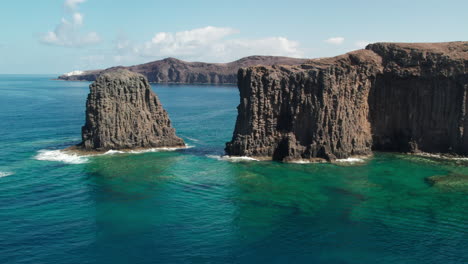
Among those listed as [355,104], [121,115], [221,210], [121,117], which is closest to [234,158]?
[121,117]

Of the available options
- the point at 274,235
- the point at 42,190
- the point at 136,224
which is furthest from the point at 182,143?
the point at 274,235

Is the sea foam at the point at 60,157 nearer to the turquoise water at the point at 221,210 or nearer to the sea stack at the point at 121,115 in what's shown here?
the turquoise water at the point at 221,210

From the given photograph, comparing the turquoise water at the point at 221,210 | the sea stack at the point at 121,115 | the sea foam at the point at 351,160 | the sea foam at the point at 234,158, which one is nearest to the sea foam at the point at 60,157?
the turquoise water at the point at 221,210

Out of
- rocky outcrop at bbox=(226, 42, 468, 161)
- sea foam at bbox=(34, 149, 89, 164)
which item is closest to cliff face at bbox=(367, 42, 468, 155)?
rocky outcrop at bbox=(226, 42, 468, 161)

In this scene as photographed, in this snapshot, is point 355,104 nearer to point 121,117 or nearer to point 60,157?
point 121,117

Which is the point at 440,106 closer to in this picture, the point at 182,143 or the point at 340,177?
the point at 340,177
